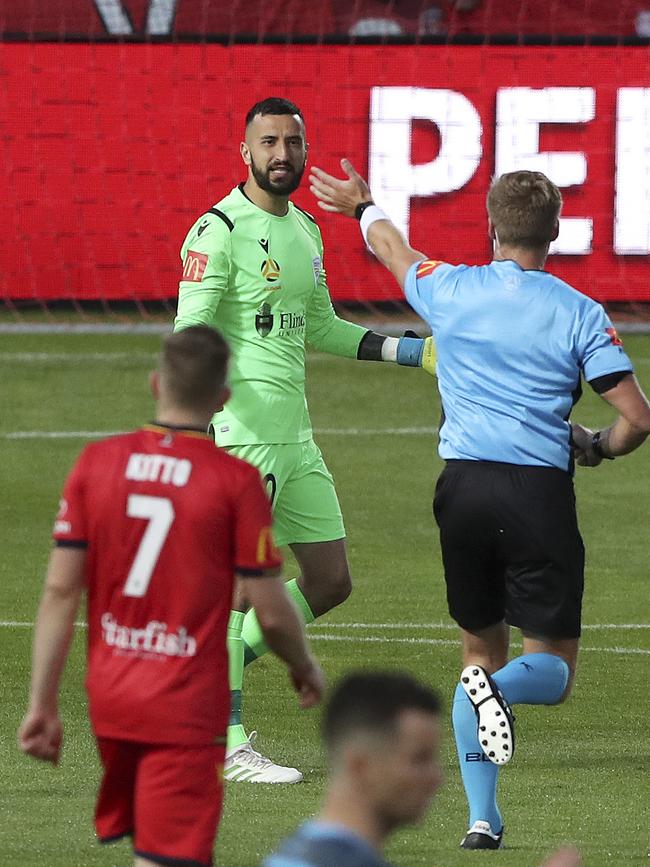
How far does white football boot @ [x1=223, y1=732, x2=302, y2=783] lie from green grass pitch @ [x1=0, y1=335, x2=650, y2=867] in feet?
0.26

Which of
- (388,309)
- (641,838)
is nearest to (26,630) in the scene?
(641,838)

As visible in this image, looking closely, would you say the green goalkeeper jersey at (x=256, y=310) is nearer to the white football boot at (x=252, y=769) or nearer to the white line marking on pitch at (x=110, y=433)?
the white football boot at (x=252, y=769)

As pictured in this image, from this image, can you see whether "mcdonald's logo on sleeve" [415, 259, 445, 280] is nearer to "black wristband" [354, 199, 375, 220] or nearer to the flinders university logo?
"black wristband" [354, 199, 375, 220]

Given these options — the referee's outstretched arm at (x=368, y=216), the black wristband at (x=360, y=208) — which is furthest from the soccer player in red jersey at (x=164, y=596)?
the black wristband at (x=360, y=208)

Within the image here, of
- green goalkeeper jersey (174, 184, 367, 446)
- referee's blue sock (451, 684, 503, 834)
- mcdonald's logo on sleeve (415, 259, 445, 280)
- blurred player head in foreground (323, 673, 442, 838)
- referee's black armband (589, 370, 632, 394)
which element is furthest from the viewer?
green goalkeeper jersey (174, 184, 367, 446)

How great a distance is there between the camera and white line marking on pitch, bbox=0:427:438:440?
14683 millimetres

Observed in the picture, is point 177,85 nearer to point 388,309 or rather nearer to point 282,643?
point 388,309

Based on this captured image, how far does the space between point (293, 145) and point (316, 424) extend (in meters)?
8.22

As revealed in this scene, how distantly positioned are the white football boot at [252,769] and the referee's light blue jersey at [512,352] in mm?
1522

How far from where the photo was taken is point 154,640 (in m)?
4.02

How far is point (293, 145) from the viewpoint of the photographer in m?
7.06

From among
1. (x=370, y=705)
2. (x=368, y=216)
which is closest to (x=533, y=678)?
(x=368, y=216)

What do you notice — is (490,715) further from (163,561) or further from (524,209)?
(163,561)

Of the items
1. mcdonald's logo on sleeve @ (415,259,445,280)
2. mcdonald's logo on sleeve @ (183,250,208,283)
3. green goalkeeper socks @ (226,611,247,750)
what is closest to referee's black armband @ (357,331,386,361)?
mcdonald's logo on sleeve @ (183,250,208,283)
